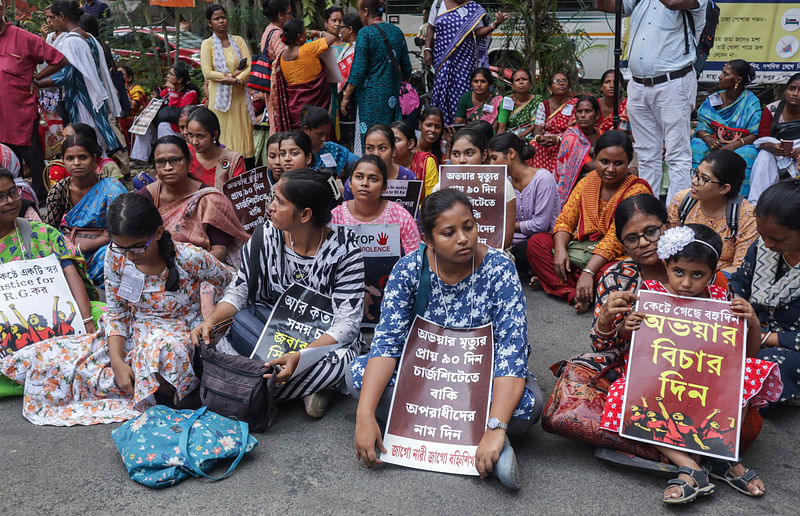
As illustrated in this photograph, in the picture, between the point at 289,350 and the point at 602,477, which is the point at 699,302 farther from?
the point at 289,350

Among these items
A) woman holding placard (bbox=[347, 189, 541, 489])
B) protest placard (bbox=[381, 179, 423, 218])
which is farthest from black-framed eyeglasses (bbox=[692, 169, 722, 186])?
protest placard (bbox=[381, 179, 423, 218])

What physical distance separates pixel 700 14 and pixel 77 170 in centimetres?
463

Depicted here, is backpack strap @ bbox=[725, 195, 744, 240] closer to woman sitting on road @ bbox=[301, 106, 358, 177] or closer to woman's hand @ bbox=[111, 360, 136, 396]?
woman sitting on road @ bbox=[301, 106, 358, 177]

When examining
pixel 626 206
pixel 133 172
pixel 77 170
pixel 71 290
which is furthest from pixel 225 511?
pixel 133 172

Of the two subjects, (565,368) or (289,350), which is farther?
(289,350)

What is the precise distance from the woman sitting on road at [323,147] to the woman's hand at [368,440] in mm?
2737

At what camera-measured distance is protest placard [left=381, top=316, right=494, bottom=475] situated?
2732 mm

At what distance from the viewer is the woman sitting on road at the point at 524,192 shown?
512 cm

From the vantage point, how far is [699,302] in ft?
9.05

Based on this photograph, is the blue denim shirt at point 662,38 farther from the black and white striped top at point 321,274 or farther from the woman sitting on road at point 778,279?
the black and white striped top at point 321,274

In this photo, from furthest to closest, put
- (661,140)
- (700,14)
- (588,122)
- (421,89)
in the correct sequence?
(421,89) < (588,122) < (661,140) < (700,14)

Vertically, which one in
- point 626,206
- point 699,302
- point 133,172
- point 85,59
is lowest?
point 133,172

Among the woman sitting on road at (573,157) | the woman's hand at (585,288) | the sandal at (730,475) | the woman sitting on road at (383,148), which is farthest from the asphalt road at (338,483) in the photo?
the woman sitting on road at (573,157)

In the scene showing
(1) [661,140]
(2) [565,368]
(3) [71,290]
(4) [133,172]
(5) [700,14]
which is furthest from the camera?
(4) [133,172]
